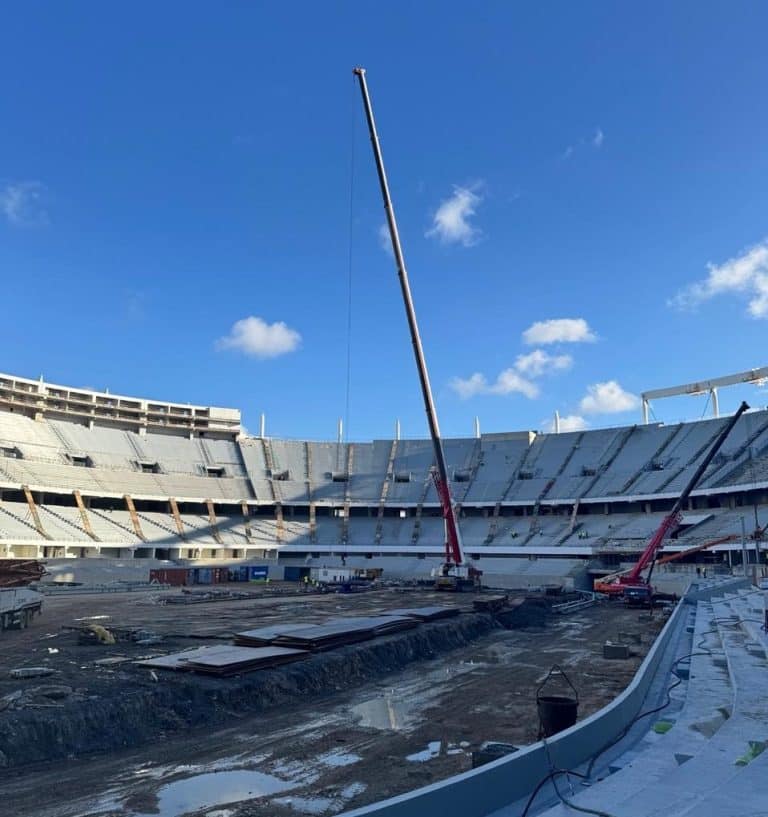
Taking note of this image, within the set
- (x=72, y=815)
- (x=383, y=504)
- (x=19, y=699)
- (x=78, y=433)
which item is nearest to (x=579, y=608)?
(x=19, y=699)

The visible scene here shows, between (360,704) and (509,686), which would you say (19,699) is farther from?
(509,686)

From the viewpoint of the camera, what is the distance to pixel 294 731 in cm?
1106

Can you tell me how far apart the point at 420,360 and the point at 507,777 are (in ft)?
131

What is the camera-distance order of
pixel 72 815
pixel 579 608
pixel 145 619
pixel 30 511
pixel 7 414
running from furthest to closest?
pixel 7 414
pixel 30 511
pixel 579 608
pixel 145 619
pixel 72 815

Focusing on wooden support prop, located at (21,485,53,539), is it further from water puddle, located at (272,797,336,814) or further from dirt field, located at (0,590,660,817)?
water puddle, located at (272,797,336,814)

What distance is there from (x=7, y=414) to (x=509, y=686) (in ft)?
218

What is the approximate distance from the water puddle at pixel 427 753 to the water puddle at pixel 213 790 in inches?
76.6

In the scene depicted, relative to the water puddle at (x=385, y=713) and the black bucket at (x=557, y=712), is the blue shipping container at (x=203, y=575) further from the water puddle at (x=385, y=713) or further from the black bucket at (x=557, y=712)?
the black bucket at (x=557, y=712)

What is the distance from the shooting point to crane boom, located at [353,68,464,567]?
1719 inches

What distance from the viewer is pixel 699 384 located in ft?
244

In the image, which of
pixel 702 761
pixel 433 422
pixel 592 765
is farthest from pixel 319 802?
pixel 433 422

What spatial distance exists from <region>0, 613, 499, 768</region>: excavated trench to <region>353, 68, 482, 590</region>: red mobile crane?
25625 millimetres

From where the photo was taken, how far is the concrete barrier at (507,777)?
5137 millimetres

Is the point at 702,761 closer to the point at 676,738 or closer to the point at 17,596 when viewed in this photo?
the point at 676,738
